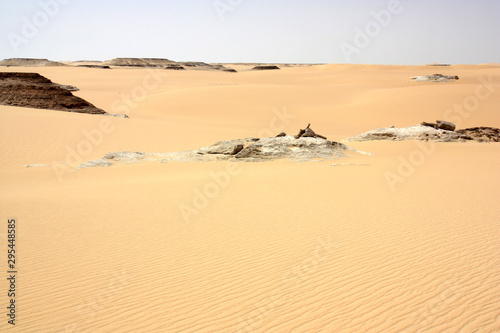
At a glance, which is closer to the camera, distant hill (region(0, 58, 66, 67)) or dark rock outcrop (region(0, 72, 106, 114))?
dark rock outcrop (region(0, 72, 106, 114))

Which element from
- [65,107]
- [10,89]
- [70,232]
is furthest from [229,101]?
[70,232]

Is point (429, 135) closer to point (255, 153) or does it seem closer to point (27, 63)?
point (255, 153)

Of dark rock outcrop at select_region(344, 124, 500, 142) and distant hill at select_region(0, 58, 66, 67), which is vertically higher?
distant hill at select_region(0, 58, 66, 67)

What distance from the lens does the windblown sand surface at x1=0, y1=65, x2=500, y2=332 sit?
3.78 meters

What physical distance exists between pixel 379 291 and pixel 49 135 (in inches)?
597

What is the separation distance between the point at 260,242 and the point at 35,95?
66.7ft

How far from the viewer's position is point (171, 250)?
5477 mm

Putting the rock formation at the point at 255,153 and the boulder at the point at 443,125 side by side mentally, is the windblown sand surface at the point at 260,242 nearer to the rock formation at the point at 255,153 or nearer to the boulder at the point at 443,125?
the rock formation at the point at 255,153

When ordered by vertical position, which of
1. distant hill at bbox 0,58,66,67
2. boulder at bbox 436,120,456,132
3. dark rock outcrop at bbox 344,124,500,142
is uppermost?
distant hill at bbox 0,58,66,67

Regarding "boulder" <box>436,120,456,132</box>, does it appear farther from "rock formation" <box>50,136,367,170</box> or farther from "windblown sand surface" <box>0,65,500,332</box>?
"rock formation" <box>50,136,367,170</box>

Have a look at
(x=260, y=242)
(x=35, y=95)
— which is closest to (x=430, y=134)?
(x=260, y=242)

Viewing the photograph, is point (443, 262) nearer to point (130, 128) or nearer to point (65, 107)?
point (130, 128)

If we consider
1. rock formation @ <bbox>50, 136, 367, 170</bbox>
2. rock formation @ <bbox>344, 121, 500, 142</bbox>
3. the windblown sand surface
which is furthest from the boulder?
rock formation @ <bbox>50, 136, 367, 170</bbox>

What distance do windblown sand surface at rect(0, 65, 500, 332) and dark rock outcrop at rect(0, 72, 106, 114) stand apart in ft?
23.4
